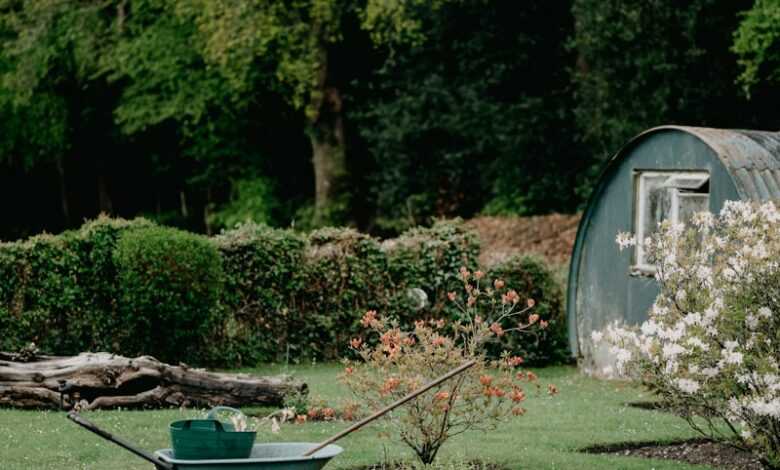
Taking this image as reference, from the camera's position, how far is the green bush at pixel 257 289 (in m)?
17.9

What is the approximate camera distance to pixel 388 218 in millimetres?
31797

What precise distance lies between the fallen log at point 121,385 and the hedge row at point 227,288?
10.4ft

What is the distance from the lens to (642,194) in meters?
16.4

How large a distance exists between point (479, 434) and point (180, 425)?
17.4ft

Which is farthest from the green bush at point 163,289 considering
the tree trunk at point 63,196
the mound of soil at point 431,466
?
the tree trunk at point 63,196

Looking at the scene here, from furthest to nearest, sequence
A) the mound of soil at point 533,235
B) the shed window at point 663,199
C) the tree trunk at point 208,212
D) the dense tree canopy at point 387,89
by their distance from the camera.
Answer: the tree trunk at point 208,212 → the mound of soil at point 533,235 → the dense tree canopy at point 387,89 → the shed window at point 663,199

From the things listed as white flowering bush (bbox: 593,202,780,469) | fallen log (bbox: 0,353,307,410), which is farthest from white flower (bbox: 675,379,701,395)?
fallen log (bbox: 0,353,307,410)

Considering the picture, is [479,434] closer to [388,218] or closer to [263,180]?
[388,218]

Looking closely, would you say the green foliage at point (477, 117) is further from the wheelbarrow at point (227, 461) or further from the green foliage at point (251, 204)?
the wheelbarrow at point (227, 461)

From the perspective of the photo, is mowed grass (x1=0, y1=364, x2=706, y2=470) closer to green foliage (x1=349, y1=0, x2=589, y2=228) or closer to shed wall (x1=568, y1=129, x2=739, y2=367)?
shed wall (x1=568, y1=129, x2=739, y2=367)

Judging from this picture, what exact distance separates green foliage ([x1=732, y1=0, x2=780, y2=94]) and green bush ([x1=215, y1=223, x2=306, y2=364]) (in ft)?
33.2

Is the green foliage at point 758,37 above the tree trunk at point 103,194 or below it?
above

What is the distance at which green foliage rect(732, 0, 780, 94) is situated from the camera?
76.3 feet

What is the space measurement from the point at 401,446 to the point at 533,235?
15.3 metres
